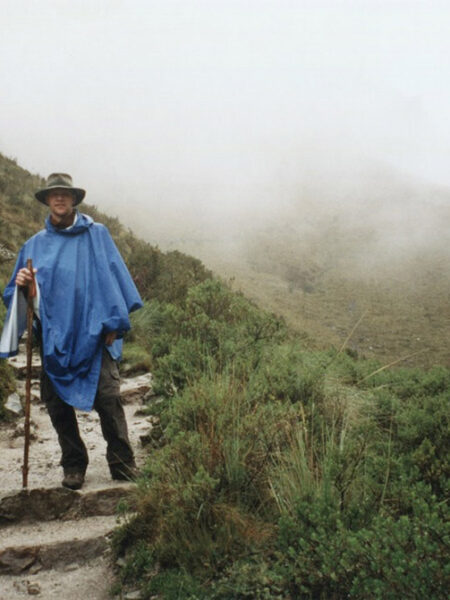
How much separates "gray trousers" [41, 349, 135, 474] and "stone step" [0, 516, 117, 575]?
527mm

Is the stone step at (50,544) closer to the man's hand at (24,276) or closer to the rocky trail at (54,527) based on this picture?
the rocky trail at (54,527)

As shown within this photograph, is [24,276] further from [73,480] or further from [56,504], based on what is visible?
[56,504]

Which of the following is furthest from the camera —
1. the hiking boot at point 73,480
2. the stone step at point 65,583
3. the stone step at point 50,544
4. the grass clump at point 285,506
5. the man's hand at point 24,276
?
the man's hand at point 24,276

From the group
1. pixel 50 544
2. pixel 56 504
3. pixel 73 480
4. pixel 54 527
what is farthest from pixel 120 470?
pixel 50 544

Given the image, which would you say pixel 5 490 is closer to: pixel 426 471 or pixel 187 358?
pixel 187 358

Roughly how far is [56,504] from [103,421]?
0.66m

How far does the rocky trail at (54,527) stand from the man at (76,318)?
0.21m

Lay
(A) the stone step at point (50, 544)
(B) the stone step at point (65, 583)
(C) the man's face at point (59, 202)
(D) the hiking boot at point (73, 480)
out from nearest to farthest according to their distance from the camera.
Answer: (B) the stone step at point (65, 583) < (A) the stone step at point (50, 544) < (D) the hiking boot at point (73, 480) < (C) the man's face at point (59, 202)

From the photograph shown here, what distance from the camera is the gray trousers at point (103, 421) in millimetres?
4367

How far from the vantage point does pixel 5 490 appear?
4.40 meters

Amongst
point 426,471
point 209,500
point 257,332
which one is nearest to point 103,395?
point 209,500

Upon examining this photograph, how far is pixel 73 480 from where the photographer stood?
4.30m

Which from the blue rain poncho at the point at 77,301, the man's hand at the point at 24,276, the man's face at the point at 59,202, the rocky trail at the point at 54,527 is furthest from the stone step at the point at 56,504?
the man's face at the point at 59,202

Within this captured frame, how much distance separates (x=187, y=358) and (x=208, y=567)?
3221 mm
